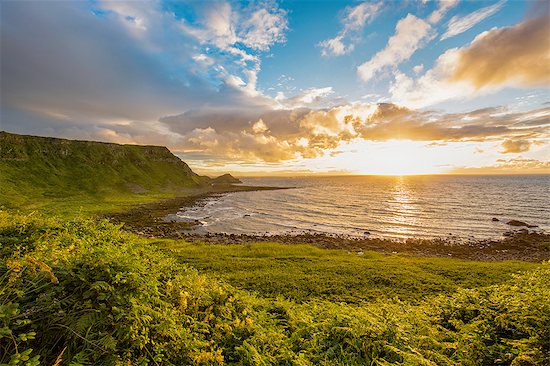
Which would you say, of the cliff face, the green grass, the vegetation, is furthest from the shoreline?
the cliff face

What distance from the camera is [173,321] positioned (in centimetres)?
488

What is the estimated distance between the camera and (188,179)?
189m

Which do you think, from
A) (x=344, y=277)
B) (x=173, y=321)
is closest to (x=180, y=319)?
(x=173, y=321)

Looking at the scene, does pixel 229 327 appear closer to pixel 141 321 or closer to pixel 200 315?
pixel 200 315

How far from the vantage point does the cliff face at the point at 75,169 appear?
97.9 meters

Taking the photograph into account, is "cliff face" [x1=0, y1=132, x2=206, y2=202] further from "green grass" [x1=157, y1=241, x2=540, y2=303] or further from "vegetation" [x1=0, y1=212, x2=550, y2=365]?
"vegetation" [x1=0, y1=212, x2=550, y2=365]

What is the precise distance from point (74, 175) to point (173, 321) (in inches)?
5693

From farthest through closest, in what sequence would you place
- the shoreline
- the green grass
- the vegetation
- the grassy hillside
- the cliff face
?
1. the cliff face
2. the grassy hillside
3. the shoreline
4. the green grass
5. the vegetation

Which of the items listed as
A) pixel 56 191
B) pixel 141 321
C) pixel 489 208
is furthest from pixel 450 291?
pixel 56 191

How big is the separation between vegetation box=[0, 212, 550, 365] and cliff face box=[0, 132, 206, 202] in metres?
106

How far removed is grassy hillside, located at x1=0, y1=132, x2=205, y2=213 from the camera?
85.0 m

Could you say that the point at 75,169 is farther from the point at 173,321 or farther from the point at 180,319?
the point at 173,321

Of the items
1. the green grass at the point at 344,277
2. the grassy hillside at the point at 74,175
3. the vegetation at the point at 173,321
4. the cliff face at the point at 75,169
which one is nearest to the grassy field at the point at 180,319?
the vegetation at the point at 173,321

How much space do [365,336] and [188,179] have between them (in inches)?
7658
